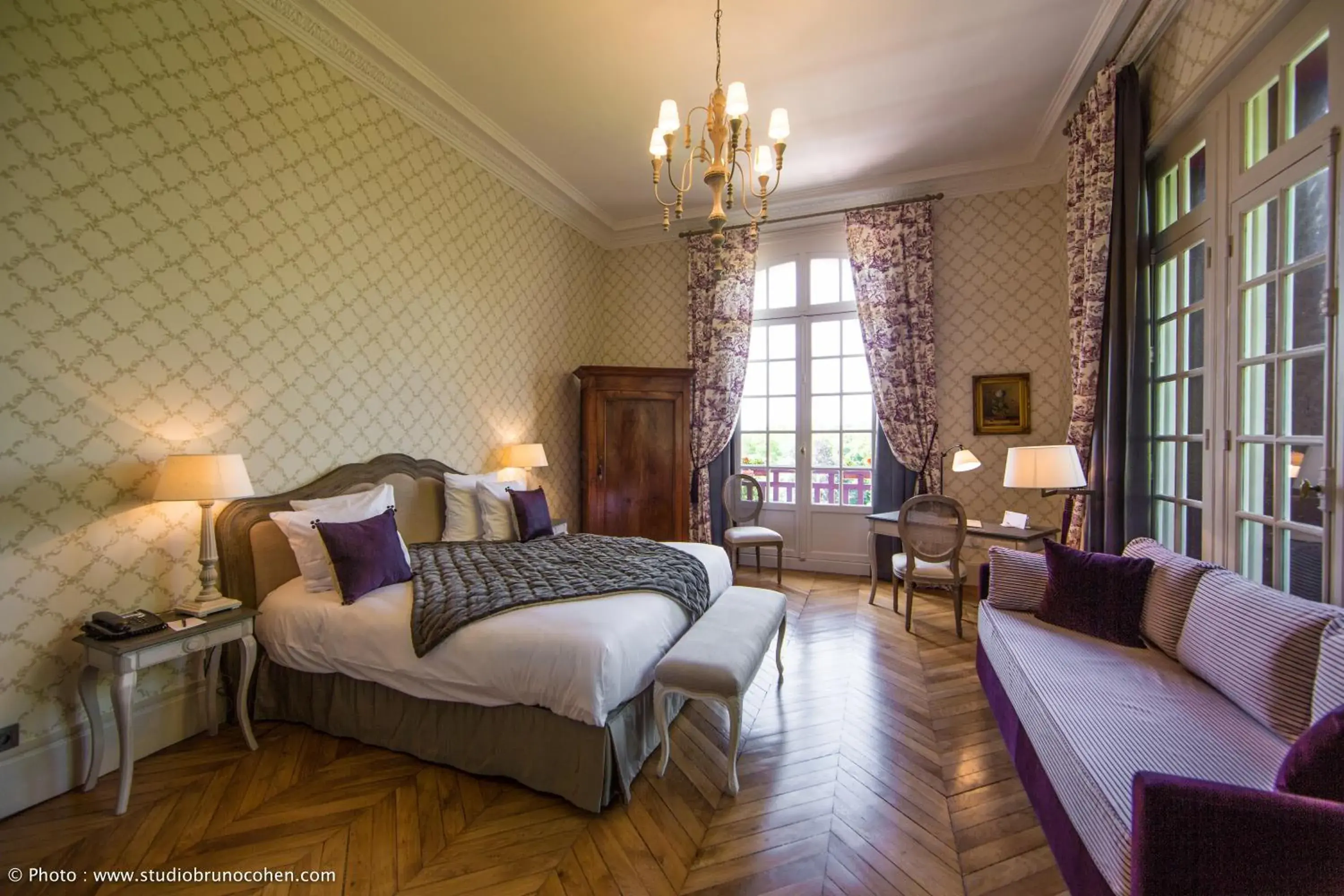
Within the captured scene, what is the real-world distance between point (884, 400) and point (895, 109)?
216cm

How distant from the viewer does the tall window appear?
501 cm

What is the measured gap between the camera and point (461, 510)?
3.62 meters

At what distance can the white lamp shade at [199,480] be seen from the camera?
213cm

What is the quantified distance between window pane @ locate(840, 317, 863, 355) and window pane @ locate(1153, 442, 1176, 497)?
2.37 meters

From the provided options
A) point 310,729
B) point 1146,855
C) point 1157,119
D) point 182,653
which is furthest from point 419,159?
point 1146,855

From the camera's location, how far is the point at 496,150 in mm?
4141

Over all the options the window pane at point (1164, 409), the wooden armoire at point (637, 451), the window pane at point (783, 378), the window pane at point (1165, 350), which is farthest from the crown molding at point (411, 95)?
the window pane at point (1164, 409)

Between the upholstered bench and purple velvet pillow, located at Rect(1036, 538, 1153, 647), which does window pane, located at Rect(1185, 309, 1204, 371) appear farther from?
the upholstered bench

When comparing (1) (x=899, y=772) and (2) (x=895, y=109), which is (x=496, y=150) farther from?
(1) (x=899, y=772)

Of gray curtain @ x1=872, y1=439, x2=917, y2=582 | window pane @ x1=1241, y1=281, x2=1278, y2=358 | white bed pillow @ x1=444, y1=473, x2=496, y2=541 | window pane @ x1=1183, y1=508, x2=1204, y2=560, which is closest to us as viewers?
window pane @ x1=1241, y1=281, x2=1278, y2=358

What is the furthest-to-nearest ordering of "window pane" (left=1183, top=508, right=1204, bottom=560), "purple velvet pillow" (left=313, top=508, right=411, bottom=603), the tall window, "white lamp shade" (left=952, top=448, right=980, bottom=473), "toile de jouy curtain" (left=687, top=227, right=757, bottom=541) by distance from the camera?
"toile de jouy curtain" (left=687, top=227, right=757, bottom=541)
the tall window
"white lamp shade" (left=952, top=448, right=980, bottom=473)
"window pane" (left=1183, top=508, right=1204, bottom=560)
"purple velvet pillow" (left=313, top=508, right=411, bottom=603)

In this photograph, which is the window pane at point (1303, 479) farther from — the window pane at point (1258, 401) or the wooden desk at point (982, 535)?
the wooden desk at point (982, 535)

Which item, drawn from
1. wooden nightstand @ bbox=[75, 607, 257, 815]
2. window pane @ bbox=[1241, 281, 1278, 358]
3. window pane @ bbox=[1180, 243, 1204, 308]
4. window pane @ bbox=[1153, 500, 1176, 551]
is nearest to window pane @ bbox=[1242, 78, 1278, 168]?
window pane @ bbox=[1180, 243, 1204, 308]

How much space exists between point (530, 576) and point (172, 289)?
6.62 feet
